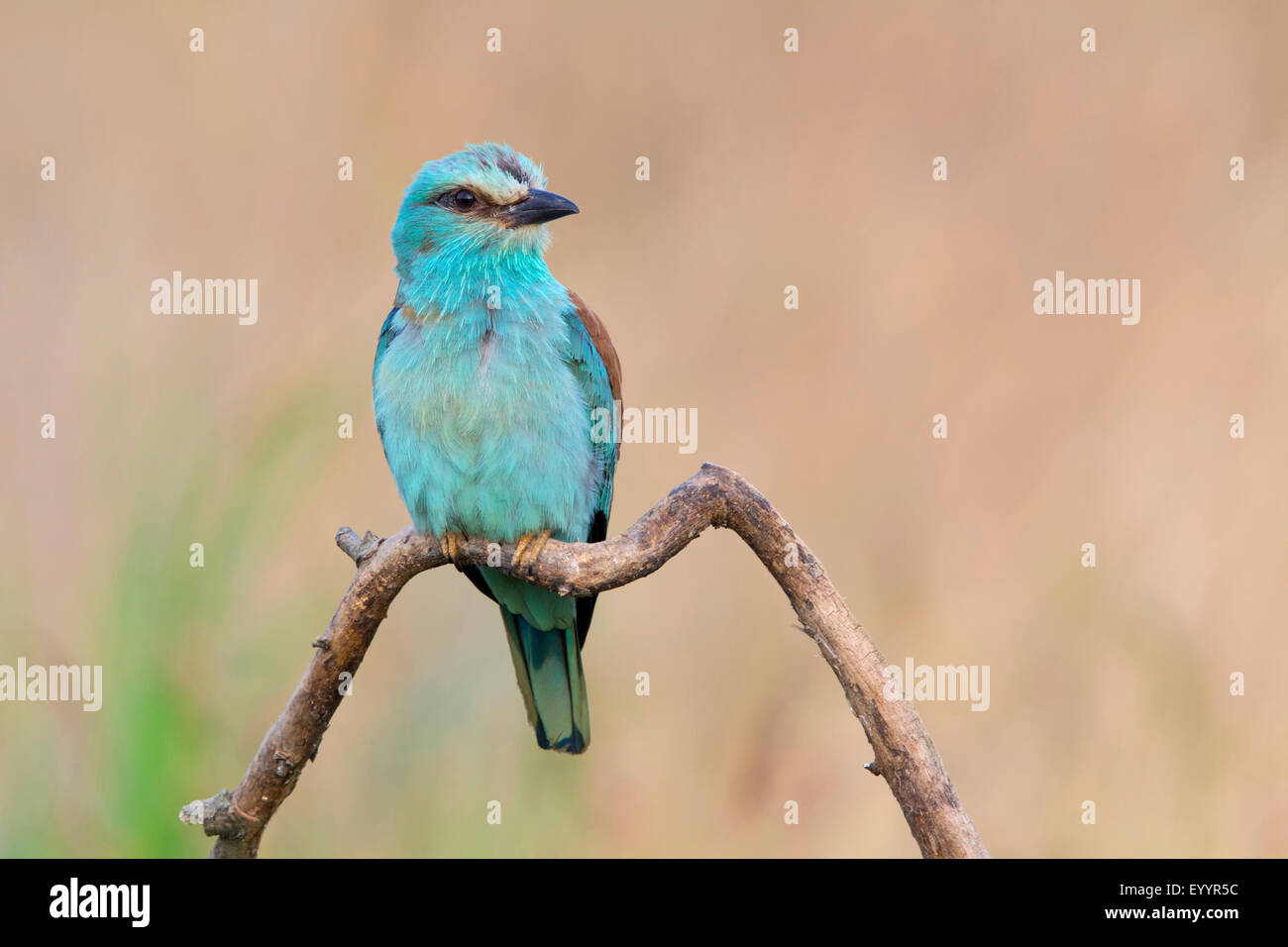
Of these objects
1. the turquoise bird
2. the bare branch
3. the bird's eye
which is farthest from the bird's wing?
the bare branch

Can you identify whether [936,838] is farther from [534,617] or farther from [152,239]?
[152,239]

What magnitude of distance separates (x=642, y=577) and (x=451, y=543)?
2.75ft

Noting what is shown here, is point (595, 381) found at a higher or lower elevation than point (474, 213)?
lower

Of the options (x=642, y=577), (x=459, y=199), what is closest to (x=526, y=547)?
(x=642, y=577)

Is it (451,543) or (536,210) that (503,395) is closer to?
(451,543)

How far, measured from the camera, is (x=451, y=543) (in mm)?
3178

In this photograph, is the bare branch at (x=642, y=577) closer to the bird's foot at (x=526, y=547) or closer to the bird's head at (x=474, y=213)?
the bird's foot at (x=526, y=547)

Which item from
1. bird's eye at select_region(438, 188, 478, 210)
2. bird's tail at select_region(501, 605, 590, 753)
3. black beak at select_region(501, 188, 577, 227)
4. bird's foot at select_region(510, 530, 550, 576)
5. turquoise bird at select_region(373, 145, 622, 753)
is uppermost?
bird's eye at select_region(438, 188, 478, 210)

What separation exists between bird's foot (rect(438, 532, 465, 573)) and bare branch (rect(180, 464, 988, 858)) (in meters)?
0.05

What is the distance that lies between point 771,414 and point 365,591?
3133 millimetres

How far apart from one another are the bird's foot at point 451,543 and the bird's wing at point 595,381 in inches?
18.4

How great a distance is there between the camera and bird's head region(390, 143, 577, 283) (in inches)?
137

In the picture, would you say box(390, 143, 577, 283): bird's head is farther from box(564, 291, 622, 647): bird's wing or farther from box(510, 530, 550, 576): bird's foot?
box(510, 530, 550, 576): bird's foot

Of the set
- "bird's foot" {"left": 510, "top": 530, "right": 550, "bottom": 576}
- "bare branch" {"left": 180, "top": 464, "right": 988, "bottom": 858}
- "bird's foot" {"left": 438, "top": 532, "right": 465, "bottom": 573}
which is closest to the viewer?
"bare branch" {"left": 180, "top": 464, "right": 988, "bottom": 858}
